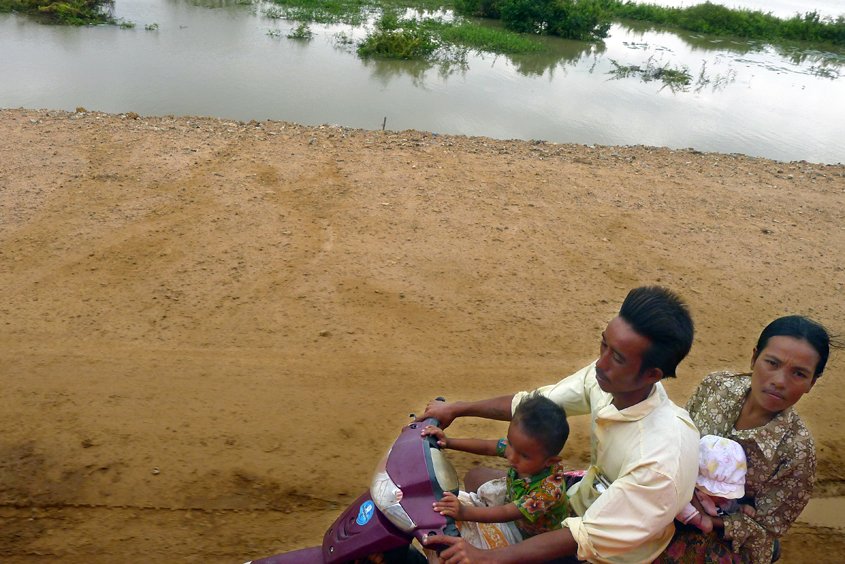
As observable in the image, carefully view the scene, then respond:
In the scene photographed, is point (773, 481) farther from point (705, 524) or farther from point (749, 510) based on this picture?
point (705, 524)

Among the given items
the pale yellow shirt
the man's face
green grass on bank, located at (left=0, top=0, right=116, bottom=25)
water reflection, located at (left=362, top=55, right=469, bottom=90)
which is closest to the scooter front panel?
the pale yellow shirt

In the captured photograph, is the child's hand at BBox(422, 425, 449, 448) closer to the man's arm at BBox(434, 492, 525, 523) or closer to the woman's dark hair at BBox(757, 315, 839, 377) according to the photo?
the man's arm at BBox(434, 492, 525, 523)

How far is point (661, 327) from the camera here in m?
1.69

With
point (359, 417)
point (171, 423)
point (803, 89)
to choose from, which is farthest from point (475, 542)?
point (803, 89)

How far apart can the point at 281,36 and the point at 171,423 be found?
1424 centimetres

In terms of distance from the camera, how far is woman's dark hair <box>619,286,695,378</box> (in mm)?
1696

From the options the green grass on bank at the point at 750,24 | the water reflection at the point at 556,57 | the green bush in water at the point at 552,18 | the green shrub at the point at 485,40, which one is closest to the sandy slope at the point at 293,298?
the water reflection at the point at 556,57

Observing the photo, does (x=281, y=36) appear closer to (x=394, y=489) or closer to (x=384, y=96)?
(x=384, y=96)

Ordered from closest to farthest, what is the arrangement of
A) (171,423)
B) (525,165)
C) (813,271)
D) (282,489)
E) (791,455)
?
(791,455) < (282,489) < (171,423) < (813,271) < (525,165)

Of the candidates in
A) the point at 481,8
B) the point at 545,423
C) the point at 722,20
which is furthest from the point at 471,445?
the point at 722,20

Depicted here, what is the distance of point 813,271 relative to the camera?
541 cm

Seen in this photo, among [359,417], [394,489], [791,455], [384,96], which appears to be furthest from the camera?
[384,96]

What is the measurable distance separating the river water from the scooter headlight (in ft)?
28.2

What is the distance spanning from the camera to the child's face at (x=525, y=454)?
1.78m
